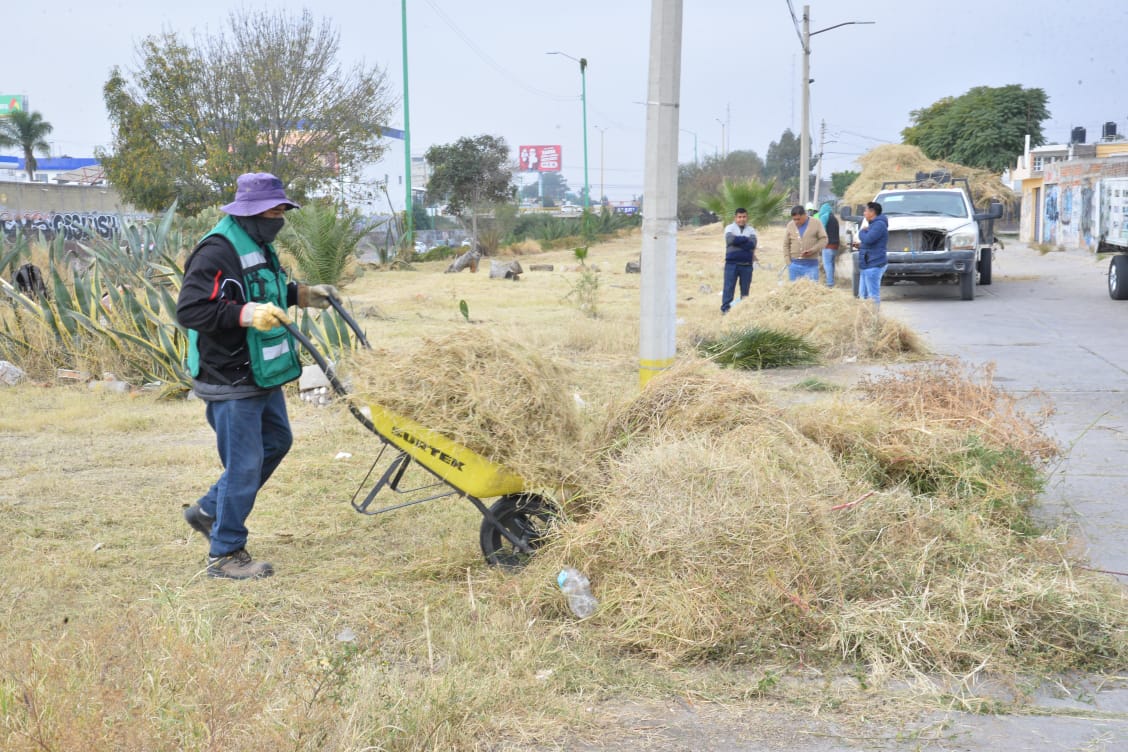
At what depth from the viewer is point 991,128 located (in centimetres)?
6394

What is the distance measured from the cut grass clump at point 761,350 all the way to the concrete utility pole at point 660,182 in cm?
404

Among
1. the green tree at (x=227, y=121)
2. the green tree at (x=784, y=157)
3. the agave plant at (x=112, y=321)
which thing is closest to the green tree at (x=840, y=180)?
the green tree at (x=784, y=157)

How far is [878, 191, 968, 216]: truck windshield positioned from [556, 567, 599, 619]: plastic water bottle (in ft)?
53.1

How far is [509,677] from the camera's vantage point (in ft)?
12.0

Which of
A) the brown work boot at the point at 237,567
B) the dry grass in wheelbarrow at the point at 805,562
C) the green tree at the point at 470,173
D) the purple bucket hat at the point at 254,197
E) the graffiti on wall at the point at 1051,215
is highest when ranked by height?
the green tree at the point at 470,173

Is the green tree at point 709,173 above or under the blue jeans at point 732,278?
above

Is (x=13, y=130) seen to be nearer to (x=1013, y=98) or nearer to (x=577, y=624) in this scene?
(x=1013, y=98)

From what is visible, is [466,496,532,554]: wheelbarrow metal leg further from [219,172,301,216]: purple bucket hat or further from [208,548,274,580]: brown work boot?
[219,172,301,216]: purple bucket hat

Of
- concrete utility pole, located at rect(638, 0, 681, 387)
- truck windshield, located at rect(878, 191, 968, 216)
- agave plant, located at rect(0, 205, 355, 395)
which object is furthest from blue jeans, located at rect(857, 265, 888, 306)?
concrete utility pole, located at rect(638, 0, 681, 387)

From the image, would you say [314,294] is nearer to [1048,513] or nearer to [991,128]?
[1048,513]

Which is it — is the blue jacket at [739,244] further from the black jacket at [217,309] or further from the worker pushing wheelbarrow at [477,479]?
the black jacket at [217,309]

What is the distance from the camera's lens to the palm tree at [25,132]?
73375mm

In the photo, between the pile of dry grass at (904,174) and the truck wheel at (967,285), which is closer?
the truck wheel at (967,285)

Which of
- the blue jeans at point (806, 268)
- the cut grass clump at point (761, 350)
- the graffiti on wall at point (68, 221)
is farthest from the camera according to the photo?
the graffiti on wall at point (68, 221)
